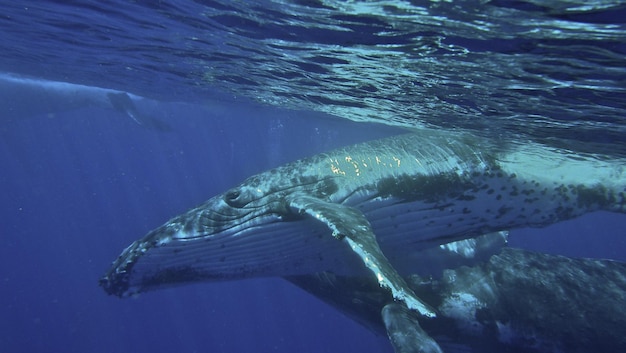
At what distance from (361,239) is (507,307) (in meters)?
4.78

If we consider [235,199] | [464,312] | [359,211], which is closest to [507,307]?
→ [464,312]

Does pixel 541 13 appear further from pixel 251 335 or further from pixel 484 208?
pixel 251 335

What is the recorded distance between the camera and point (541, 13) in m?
6.11

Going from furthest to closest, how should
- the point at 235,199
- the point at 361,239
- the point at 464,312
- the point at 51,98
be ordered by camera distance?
the point at 51,98 < the point at 464,312 < the point at 235,199 < the point at 361,239

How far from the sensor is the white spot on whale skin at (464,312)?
7.94 metres

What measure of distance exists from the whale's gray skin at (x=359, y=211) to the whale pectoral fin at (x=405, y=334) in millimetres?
749

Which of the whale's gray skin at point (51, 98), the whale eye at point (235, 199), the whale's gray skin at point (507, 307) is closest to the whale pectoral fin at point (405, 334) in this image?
the whale's gray skin at point (507, 307)

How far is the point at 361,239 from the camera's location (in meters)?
4.71

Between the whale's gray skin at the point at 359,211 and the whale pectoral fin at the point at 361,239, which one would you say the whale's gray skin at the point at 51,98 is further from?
the whale pectoral fin at the point at 361,239

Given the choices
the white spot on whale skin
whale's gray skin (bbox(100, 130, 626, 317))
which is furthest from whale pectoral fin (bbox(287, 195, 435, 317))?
the white spot on whale skin

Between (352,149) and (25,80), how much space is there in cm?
2702

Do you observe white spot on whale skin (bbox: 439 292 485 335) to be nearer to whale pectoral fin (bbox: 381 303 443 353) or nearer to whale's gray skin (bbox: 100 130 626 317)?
whale's gray skin (bbox: 100 130 626 317)

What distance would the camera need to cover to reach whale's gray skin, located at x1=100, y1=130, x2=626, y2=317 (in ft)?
18.6

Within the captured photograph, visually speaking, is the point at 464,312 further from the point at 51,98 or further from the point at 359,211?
the point at 51,98
